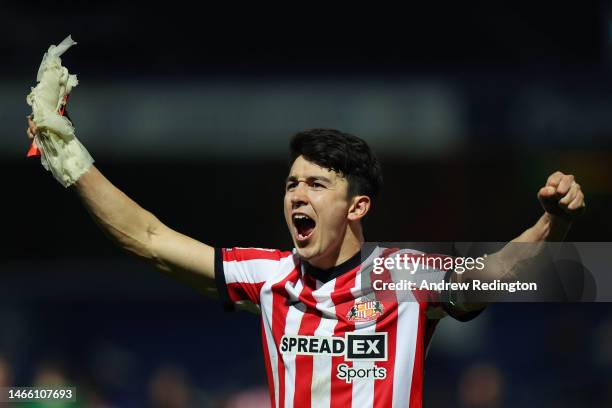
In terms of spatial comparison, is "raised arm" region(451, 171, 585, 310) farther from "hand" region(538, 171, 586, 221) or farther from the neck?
the neck

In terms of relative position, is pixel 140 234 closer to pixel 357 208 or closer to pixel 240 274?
pixel 240 274

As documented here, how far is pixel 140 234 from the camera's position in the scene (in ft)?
10.5

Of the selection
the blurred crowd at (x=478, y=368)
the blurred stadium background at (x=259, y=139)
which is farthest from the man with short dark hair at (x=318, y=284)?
the blurred stadium background at (x=259, y=139)

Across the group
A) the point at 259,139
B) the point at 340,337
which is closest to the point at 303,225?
the point at 340,337

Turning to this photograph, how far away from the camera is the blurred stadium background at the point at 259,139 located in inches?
271

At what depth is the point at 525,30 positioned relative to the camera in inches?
277

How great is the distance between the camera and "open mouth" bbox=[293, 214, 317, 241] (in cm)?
317

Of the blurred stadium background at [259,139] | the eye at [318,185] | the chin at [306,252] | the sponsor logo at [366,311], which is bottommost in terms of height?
the sponsor logo at [366,311]

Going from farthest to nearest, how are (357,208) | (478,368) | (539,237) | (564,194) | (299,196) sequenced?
(478,368) < (357,208) < (299,196) < (539,237) < (564,194)

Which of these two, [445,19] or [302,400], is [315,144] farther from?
[445,19]

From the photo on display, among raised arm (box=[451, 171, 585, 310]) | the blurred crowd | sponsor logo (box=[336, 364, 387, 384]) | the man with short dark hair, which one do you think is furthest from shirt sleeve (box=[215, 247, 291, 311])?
the blurred crowd

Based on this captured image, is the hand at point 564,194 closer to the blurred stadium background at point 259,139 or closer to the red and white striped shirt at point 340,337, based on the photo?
the red and white striped shirt at point 340,337

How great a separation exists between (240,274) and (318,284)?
0.30 metres

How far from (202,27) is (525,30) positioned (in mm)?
2620
